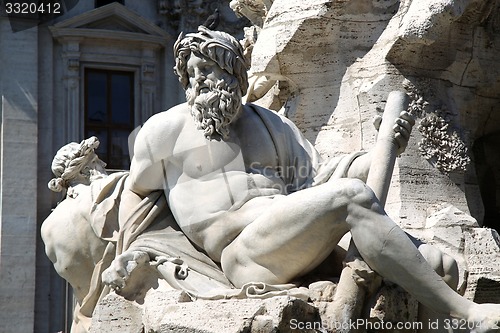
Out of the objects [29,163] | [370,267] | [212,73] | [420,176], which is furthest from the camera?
[29,163]

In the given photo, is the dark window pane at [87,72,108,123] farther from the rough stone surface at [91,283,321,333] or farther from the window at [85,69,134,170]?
the rough stone surface at [91,283,321,333]

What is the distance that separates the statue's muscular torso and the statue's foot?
1277 millimetres

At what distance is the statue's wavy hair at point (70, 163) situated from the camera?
395 inches

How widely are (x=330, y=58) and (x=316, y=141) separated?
1.65ft

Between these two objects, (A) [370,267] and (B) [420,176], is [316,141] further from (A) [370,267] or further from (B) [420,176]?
(A) [370,267]

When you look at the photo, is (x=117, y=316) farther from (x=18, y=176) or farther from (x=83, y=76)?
(x=83, y=76)

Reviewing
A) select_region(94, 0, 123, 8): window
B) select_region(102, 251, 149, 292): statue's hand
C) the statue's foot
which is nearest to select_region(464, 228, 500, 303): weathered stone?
the statue's foot

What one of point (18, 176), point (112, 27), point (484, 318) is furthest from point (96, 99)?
point (484, 318)

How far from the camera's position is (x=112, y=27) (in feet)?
69.2

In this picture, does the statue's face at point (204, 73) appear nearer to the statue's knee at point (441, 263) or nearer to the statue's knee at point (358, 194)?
the statue's knee at point (358, 194)

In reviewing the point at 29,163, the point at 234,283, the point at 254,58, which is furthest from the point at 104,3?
the point at 234,283

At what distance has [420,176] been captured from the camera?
9383 millimetres

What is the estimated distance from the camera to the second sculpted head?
28.2 ft

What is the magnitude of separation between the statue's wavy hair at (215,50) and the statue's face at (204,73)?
0.09 ft
